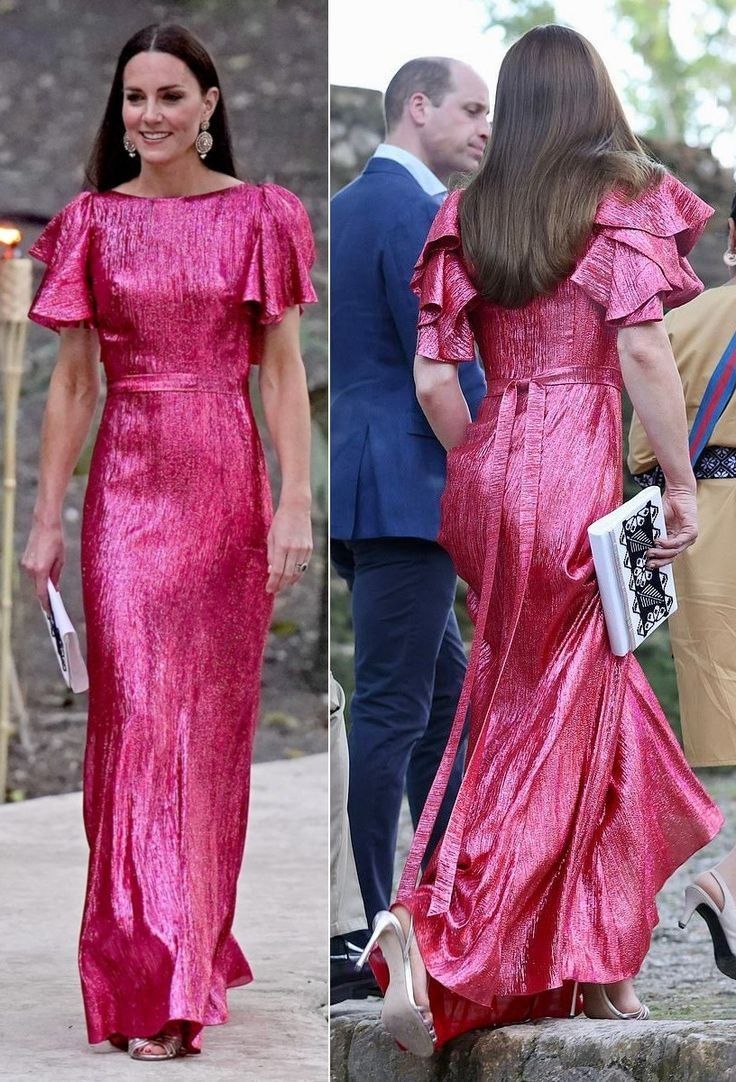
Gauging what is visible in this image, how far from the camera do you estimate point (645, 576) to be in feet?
11.2

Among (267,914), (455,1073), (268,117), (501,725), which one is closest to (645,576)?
(501,725)

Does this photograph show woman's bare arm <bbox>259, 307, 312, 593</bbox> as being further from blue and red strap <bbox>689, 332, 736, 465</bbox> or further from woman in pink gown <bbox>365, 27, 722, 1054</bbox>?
blue and red strap <bbox>689, 332, 736, 465</bbox>

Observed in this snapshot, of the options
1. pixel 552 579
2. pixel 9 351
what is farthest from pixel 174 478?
pixel 9 351

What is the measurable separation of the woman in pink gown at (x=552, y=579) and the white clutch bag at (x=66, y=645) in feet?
3.05

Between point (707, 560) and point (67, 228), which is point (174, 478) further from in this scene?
point (707, 560)

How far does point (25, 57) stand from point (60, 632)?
19.5 feet

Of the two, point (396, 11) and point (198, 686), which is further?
point (198, 686)

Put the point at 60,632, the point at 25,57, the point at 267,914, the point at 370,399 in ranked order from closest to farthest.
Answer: the point at 370,399, the point at 60,632, the point at 267,914, the point at 25,57

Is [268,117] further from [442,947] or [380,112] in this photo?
[442,947]

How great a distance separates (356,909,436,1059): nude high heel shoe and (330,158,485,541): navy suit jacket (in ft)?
2.34

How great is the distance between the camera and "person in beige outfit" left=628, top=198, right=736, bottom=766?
11.5 ft

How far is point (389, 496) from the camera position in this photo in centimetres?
363

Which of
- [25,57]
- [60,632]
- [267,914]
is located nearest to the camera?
[60,632]

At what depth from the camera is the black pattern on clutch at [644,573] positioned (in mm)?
3369
